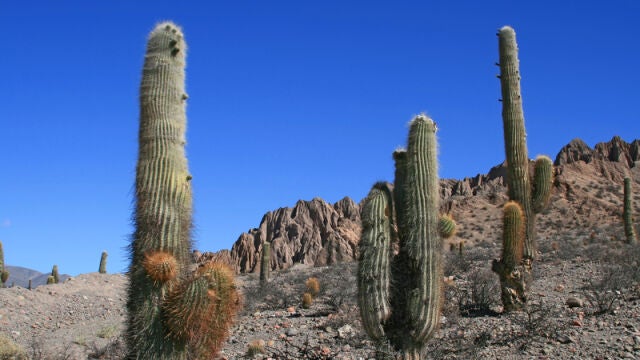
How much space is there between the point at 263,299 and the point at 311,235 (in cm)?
4365

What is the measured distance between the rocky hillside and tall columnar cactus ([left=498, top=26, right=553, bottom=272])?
75.6 ft

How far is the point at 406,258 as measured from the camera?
8.10m

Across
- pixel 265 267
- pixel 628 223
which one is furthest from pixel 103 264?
pixel 628 223

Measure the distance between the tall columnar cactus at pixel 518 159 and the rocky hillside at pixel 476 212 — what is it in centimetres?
2304

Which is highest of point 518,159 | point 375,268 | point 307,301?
point 518,159

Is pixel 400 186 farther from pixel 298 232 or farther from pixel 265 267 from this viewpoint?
pixel 298 232

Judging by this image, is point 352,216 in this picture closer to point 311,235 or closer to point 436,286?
point 311,235

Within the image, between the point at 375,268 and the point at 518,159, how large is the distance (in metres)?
5.62

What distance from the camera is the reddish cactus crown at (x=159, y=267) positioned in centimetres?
621

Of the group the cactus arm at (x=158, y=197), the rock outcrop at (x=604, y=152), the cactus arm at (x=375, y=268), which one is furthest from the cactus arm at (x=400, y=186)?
the rock outcrop at (x=604, y=152)

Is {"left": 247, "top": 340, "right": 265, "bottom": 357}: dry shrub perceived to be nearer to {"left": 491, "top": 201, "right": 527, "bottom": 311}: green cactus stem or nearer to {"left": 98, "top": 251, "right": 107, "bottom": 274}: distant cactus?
{"left": 491, "top": 201, "right": 527, "bottom": 311}: green cactus stem

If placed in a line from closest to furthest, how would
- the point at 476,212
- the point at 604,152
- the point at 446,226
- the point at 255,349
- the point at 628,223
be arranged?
1. the point at 446,226
2. the point at 255,349
3. the point at 628,223
4. the point at 476,212
5. the point at 604,152

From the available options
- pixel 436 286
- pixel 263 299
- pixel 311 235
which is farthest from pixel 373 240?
pixel 311 235

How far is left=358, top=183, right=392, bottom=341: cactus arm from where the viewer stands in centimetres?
779
